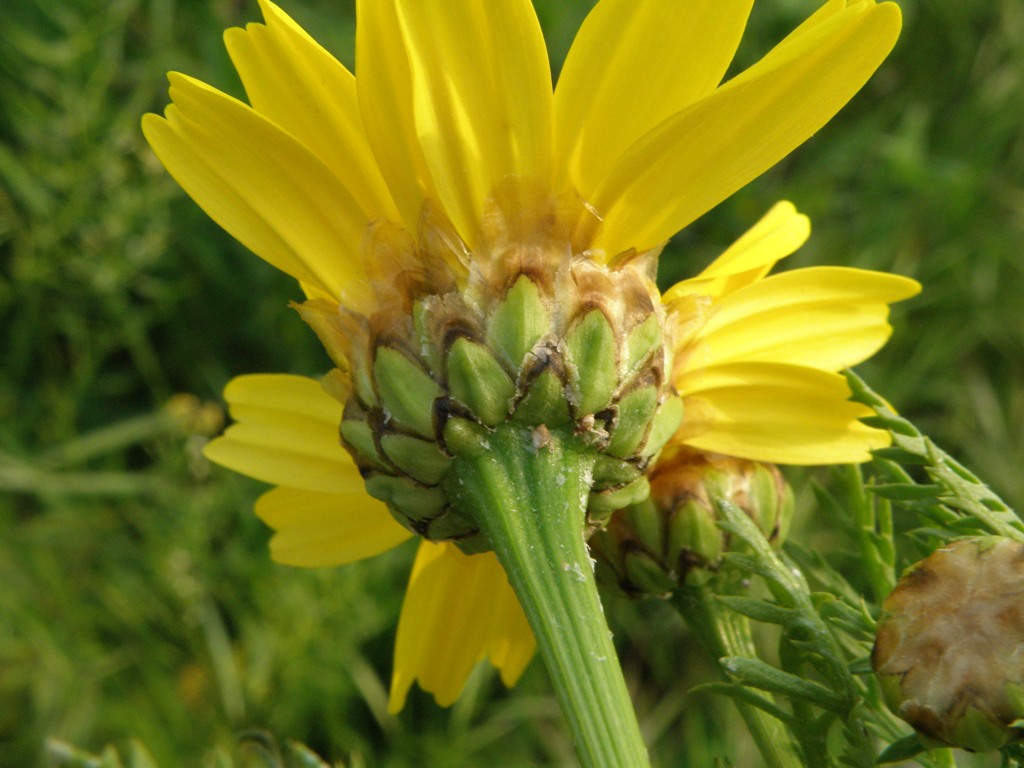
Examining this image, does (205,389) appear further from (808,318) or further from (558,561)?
(558,561)

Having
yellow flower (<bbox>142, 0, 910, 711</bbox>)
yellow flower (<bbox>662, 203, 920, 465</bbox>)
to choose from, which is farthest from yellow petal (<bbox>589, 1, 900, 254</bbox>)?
yellow flower (<bbox>662, 203, 920, 465</bbox>)

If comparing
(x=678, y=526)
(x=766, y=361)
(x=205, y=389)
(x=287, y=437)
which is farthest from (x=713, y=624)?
(x=205, y=389)

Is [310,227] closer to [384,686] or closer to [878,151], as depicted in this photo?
[384,686]

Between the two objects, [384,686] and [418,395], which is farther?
[384,686]

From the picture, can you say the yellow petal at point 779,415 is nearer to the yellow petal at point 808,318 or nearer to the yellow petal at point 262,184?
the yellow petal at point 808,318

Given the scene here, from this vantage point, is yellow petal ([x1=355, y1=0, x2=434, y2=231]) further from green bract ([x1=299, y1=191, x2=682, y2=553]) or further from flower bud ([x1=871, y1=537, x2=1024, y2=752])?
flower bud ([x1=871, y1=537, x2=1024, y2=752])

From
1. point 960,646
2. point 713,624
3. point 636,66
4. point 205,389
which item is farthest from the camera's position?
point 205,389

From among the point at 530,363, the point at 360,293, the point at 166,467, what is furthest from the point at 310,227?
the point at 166,467
